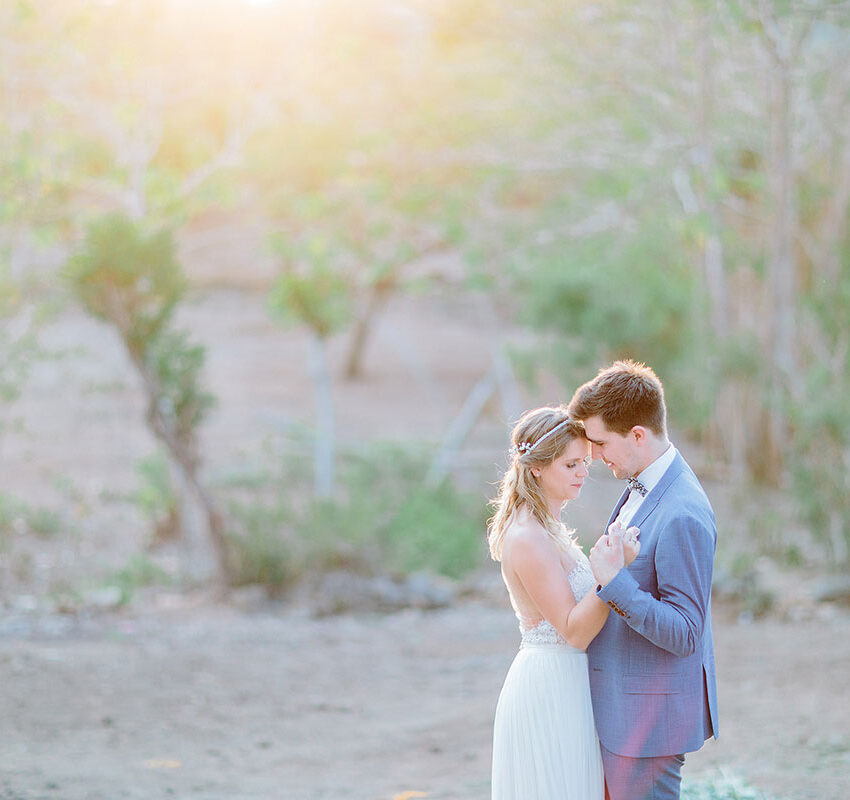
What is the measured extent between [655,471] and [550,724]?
78cm

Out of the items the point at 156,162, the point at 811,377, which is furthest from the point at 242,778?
the point at 156,162

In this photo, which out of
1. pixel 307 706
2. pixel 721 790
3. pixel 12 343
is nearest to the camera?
pixel 721 790

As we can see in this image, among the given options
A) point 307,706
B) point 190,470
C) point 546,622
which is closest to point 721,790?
point 546,622

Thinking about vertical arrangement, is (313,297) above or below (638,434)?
below

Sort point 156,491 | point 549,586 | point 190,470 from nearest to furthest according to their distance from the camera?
1. point 549,586
2. point 190,470
3. point 156,491

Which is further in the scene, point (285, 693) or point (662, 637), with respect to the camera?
point (285, 693)

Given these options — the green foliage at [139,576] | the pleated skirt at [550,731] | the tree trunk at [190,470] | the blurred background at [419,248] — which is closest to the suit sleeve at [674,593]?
the pleated skirt at [550,731]

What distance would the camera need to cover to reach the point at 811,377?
984cm

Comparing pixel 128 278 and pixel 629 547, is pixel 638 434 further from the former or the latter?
pixel 128 278

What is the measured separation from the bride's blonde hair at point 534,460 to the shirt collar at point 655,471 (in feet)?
0.69

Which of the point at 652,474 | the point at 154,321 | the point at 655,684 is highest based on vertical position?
the point at 652,474

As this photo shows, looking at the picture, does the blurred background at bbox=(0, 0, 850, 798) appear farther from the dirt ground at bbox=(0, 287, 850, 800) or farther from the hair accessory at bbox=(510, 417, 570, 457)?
the hair accessory at bbox=(510, 417, 570, 457)

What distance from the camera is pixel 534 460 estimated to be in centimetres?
306

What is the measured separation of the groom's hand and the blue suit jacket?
19 millimetres
